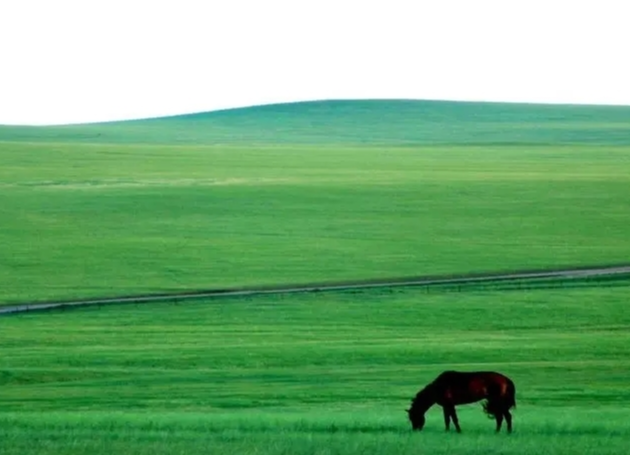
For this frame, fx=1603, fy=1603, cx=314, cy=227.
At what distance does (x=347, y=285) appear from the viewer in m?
49.5

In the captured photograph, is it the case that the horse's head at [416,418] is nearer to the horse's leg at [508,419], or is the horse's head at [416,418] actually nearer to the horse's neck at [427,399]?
the horse's neck at [427,399]

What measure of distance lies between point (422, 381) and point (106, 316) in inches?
660

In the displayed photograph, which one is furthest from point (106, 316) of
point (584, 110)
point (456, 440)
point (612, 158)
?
point (584, 110)

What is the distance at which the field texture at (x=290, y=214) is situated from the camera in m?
53.6

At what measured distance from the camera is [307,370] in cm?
2919

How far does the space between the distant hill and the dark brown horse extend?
10739 centimetres

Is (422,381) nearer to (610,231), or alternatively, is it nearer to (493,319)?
(493,319)

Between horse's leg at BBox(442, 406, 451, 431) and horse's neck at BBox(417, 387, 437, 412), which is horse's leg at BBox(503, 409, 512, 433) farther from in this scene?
horse's neck at BBox(417, 387, 437, 412)

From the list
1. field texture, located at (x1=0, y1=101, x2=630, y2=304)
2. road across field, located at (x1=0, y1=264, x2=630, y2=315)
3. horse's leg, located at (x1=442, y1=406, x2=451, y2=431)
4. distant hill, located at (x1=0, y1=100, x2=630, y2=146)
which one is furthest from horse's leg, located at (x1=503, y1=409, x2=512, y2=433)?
distant hill, located at (x1=0, y1=100, x2=630, y2=146)

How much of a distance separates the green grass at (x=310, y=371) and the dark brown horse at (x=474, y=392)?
32 centimetres

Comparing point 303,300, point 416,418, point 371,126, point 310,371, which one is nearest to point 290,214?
point 303,300

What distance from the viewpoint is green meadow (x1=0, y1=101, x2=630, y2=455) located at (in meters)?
19.6

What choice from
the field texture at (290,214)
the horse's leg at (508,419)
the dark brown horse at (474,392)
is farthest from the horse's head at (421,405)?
the field texture at (290,214)

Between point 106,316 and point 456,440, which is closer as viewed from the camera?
point 456,440
